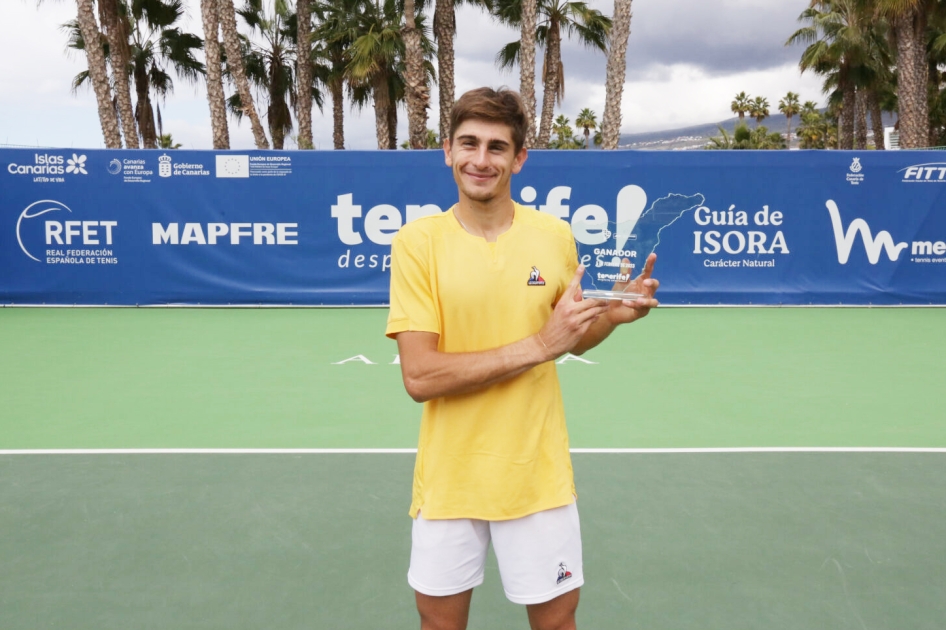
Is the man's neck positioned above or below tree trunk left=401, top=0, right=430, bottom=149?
below

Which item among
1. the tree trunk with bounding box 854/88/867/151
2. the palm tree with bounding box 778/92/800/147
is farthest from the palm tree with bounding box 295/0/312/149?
the palm tree with bounding box 778/92/800/147

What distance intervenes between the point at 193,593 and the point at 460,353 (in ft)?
6.42

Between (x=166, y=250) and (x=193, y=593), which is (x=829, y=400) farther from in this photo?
(x=166, y=250)

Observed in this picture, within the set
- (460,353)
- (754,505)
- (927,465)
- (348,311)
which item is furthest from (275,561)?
(348,311)

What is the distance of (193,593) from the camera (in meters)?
3.40

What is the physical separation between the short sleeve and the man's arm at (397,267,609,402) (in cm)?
2

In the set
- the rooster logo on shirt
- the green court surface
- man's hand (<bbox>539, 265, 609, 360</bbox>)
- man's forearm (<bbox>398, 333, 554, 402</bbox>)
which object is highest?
the rooster logo on shirt

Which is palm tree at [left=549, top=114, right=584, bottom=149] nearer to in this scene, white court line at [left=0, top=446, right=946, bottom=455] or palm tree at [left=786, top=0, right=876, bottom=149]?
palm tree at [left=786, top=0, right=876, bottom=149]

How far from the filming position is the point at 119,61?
2181 centimetres

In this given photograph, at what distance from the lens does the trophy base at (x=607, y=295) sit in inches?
79.1

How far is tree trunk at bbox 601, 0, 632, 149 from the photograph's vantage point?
16.6m

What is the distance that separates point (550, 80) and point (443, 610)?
29.4m

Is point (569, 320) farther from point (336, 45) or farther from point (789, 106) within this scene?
point (789, 106)

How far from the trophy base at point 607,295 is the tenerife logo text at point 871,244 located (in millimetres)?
11633
